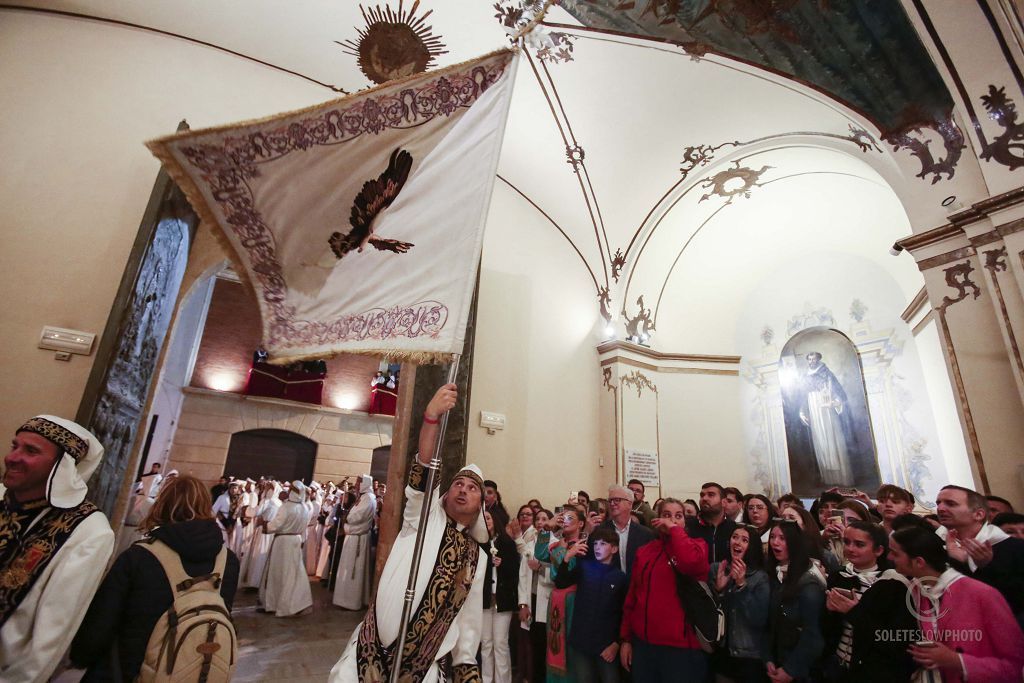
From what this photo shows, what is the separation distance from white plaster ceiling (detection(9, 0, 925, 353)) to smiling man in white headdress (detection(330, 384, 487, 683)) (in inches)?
185

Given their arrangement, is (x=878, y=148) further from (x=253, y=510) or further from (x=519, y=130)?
(x=253, y=510)

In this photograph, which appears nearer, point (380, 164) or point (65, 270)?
point (380, 164)

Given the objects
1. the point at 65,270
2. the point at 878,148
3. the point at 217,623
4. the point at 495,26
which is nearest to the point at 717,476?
the point at 878,148

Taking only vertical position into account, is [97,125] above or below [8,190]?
above

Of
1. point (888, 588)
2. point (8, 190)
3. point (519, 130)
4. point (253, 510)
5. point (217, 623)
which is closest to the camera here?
point (217, 623)

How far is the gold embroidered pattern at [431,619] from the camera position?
1.94 meters

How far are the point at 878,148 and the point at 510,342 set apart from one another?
443 cm

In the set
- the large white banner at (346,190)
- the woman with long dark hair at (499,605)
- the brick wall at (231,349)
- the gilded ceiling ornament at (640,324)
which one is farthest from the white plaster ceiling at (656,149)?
the brick wall at (231,349)

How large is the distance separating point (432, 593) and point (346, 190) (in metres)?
1.83

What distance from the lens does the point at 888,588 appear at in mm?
2123

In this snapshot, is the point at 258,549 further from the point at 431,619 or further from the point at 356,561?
the point at 431,619

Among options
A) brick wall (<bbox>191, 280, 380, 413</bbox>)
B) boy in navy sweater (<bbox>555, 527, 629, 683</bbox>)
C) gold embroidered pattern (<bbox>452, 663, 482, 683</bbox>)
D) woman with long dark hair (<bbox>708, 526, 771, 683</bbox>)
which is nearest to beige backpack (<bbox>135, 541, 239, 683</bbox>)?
gold embroidered pattern (<bbox>452, 663, 482, 683</bbox>)

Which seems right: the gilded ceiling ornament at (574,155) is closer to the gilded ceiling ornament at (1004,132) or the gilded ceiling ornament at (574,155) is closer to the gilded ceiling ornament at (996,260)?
the gilded ceiling ornament at (1004,132)

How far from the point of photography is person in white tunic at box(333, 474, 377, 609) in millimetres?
6652
